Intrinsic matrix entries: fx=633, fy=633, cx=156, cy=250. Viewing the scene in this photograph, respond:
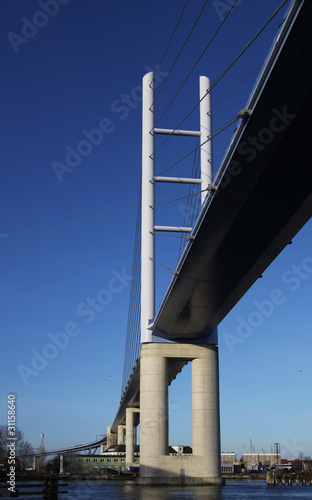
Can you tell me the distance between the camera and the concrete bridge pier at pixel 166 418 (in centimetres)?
3516

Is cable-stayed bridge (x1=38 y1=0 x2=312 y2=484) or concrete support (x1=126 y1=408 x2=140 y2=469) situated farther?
concrete support (x1=126 y1=408 x2=140 y2=469)

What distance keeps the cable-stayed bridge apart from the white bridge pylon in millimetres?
60

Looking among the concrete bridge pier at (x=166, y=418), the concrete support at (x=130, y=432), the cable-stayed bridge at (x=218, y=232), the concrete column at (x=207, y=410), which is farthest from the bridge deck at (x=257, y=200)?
the concrete support at (x=130, y=432)

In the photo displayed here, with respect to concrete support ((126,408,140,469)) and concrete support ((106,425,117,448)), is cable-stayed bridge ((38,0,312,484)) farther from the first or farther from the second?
concrete support ((106,425,117,448))

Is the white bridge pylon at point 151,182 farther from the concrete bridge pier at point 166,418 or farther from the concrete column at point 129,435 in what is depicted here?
the concrete column at point 129,435

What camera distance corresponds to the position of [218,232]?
23.6 metres

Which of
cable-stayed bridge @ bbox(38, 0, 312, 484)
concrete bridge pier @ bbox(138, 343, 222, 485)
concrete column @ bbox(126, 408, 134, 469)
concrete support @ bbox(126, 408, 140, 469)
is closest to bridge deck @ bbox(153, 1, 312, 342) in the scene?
cable-stayed bridge @ bbox(38, 0, 312, 484)

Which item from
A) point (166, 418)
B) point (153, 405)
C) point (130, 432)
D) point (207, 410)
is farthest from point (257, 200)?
point (130, 432)

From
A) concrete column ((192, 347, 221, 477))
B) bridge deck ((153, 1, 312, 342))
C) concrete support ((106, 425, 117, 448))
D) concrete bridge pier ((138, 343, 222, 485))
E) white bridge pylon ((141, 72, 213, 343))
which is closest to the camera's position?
bridge deck ((153, 1, 312, 342))

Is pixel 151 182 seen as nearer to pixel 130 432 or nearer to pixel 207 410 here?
pixel 207 410

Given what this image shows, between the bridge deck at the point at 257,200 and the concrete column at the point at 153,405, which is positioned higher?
the bridge deck at the point at 257,200

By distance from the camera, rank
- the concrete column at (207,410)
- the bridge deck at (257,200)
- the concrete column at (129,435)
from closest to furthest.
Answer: the bridge deck at (257,200) → the concrete column at (207,410) → the concrete column at (129,435)

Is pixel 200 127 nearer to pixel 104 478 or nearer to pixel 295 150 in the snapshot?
pixel 295 150

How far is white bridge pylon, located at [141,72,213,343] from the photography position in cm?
3638
